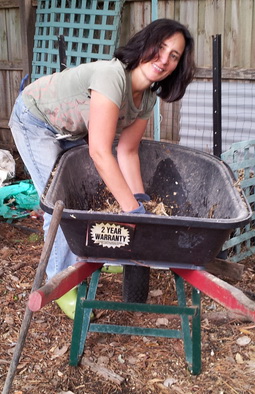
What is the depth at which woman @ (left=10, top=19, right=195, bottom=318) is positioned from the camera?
198cm

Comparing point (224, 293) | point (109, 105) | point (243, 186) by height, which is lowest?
point (243, 186)

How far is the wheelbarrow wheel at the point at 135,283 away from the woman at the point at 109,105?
32 centimetres

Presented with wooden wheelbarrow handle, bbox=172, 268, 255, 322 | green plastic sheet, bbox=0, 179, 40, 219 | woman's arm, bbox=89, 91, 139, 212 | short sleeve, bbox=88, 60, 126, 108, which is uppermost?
short sleeve, bbox=88, 60, 126, 108

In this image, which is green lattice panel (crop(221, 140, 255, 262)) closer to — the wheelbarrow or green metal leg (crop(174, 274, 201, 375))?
the wheelbarrow

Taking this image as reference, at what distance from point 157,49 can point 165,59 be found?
0.18 feet

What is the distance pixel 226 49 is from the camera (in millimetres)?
4328

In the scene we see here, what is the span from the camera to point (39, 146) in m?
2.58

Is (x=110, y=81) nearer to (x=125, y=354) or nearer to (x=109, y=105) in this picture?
(x=109, y=105)

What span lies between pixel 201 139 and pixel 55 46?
77.7 inches

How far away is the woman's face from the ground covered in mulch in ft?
4.47

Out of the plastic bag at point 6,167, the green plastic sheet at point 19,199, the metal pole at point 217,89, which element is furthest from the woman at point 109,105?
the plastic bag at point 6,167

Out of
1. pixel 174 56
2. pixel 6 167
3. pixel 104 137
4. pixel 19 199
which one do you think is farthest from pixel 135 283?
pixel 6 167

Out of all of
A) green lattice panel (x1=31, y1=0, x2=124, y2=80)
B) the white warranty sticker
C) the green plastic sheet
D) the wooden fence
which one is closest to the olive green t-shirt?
the white warranty sticker

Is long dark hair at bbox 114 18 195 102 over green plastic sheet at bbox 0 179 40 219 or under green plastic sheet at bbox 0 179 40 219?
over
